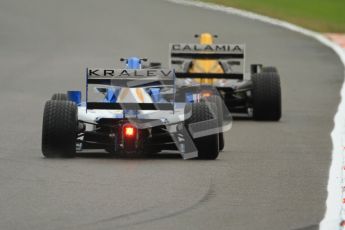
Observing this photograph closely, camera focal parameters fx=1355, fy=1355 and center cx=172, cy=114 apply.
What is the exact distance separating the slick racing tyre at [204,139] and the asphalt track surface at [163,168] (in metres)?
0.15

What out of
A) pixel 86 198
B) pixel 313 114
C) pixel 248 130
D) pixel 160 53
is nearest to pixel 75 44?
pixel 160 53

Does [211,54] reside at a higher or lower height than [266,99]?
higher

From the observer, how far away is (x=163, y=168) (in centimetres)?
1452

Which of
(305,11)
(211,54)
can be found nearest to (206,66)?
(211,54)

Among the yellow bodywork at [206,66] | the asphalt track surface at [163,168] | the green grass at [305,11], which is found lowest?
the asphalt track surface at [163,168]

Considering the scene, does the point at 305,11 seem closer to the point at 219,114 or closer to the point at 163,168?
the point at 219,114

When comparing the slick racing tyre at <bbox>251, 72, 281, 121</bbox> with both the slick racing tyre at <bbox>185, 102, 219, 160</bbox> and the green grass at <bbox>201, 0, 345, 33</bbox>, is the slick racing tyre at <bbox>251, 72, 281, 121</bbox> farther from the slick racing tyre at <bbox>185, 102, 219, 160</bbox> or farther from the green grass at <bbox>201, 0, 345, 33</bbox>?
the green grass at <bbox>201, 0, 345, 33</bbox>

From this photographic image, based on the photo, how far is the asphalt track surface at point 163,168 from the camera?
36.3ft

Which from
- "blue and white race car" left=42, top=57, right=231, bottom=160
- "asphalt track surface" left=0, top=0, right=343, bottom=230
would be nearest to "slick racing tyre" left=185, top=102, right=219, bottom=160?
"blue and white race car" left=42, top=57, right=231, bottom=160

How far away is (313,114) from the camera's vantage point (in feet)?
73.3

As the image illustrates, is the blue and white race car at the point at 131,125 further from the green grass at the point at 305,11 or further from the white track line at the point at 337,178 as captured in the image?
the green grass at the point at 305,11

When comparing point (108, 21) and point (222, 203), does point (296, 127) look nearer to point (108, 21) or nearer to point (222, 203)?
point (222, 203)

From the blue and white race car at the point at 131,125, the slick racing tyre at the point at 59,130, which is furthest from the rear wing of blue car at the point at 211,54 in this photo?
the slick racing tyre at the point at 59,130

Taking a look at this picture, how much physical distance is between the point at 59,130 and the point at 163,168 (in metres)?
1.34
